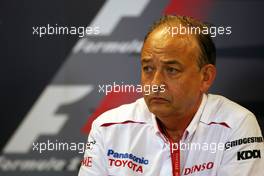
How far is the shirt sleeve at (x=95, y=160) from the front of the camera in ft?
3.40

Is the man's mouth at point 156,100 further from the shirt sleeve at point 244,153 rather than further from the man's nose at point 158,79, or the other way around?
the shirt sleeve at point 244,153

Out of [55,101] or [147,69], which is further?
[55,101]

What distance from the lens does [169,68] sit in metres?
0.98

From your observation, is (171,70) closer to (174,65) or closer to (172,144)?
(174,65)

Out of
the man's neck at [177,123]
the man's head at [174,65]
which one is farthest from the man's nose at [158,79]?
the man's neck at [177,123]

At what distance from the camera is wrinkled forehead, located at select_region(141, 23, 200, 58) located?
3.20ft

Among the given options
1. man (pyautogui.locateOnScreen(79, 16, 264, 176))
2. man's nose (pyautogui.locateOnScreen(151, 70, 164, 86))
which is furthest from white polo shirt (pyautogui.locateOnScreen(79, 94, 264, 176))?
man's nose (pyautogui.locateOnScreen(151, 70, 164, 86))

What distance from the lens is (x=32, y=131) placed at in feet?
3.86

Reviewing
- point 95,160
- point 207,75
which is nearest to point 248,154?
point 207,75

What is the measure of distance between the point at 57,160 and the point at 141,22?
471 mm

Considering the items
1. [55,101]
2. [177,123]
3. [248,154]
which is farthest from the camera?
[55,101]

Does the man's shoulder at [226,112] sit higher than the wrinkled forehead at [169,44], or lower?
lower

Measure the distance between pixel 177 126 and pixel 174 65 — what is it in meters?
0.18

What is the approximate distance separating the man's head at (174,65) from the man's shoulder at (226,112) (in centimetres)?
5
